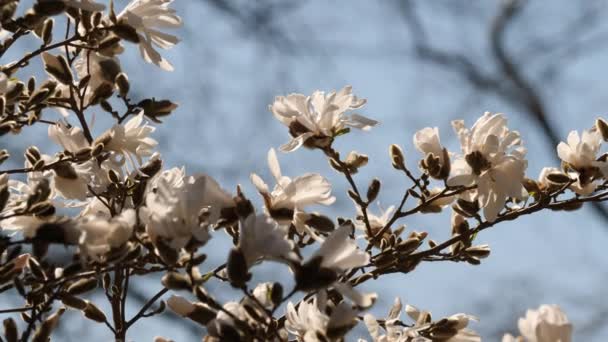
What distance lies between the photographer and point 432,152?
0.93m

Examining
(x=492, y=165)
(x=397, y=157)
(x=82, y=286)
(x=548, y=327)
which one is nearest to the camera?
(x=548, y=327)

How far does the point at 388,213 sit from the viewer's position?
3.38 ft

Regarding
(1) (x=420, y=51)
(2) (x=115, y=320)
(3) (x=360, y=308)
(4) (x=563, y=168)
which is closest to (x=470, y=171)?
(4) (x=563, y=168)

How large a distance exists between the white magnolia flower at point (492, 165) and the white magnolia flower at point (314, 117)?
11 centimetres

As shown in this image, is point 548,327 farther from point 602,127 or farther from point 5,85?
point 5,85

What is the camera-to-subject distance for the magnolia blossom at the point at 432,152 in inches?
35.5

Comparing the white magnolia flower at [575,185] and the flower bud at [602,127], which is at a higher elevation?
the flower bud at [602,127]

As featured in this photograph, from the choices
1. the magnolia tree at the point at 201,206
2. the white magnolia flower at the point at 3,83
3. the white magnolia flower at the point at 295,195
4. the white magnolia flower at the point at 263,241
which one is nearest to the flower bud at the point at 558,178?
the magnolia tree at the point at 201,206

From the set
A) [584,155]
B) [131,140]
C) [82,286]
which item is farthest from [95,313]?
[584,155]

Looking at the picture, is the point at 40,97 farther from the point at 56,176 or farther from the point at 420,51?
the point at 420,51

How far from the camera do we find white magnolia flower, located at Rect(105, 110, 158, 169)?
902mm

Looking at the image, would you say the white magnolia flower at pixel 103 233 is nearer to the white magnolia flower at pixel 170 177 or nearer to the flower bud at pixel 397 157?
the white magnolia flower at pixel 170 177

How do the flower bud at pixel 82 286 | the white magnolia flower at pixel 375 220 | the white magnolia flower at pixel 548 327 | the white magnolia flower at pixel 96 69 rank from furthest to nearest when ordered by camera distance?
the white magnolia flower at pixel 375 220
the white magnolia flower at pixel 96 69
the flower bud at pixel 82 286
the white magnolia flower at pixel 548 327

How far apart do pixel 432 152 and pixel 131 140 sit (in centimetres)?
33
